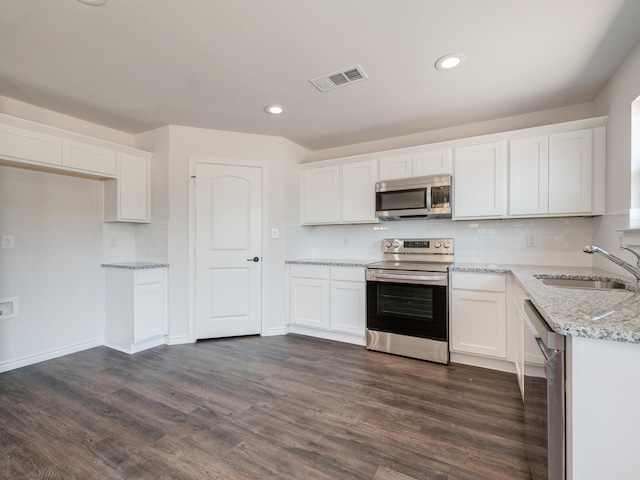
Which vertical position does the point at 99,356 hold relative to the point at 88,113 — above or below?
below

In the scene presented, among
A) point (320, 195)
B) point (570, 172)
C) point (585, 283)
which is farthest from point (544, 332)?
point (320, 195)

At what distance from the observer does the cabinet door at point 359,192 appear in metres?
3.49

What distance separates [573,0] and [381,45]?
1014mm

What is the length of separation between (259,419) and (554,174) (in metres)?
3.07

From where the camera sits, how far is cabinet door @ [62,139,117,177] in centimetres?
281

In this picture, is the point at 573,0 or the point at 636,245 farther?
the point at 636,245

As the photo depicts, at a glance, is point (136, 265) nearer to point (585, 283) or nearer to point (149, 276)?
point (149, 276)

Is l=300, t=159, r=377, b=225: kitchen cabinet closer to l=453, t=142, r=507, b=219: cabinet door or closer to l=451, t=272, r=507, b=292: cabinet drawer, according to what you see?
l=453, t=142, r=507, b=219: cabinet door

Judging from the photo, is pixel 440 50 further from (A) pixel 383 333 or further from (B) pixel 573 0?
(A) pixel 383 333

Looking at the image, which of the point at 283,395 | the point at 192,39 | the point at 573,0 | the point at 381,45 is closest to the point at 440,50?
the point at 381,45

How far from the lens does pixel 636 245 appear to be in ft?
6.26

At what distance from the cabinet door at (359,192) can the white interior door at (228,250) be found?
104cm

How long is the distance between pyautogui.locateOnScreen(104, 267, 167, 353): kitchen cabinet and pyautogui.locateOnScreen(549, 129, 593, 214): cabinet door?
3936 millimetres

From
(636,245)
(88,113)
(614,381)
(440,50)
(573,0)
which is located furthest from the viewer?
(88,113)
